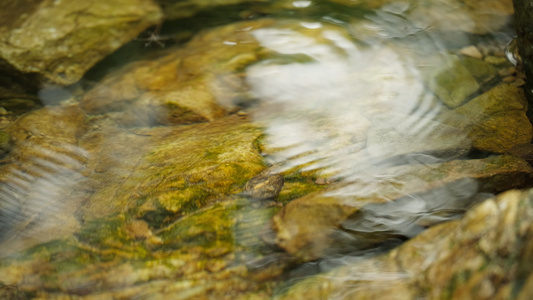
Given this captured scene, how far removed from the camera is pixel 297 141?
3271 millimetres

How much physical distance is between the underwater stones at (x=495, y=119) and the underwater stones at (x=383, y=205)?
393 mm

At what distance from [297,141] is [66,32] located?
11.0 feet

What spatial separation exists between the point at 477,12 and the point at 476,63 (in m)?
1.13

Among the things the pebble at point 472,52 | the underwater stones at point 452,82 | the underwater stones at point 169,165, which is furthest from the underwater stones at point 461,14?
the underwater stones at point 169,165

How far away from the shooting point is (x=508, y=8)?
16.3 ft

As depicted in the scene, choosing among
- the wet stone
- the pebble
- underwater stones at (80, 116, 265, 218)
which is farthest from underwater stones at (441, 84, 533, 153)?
underwater stones at (80, 116, 265, 218)

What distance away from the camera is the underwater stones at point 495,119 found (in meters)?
3.13

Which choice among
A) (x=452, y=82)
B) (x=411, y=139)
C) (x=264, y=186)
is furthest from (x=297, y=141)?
(x=452, y=82)

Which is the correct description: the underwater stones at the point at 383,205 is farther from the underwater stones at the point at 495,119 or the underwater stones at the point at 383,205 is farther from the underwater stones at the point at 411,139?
the underwater stones at the point at 495,119

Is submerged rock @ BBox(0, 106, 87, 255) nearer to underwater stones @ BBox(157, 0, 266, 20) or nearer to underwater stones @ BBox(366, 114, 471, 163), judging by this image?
underwater stones @ BBox(157, 0, 266, 20)

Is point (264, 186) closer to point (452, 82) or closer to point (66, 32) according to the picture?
point (452, 82)

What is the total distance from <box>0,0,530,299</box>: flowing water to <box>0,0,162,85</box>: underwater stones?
0.21m

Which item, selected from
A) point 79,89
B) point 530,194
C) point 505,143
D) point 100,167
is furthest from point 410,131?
point 79,89

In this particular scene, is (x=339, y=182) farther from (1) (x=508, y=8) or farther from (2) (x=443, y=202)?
(1) (x=508, y=8)
